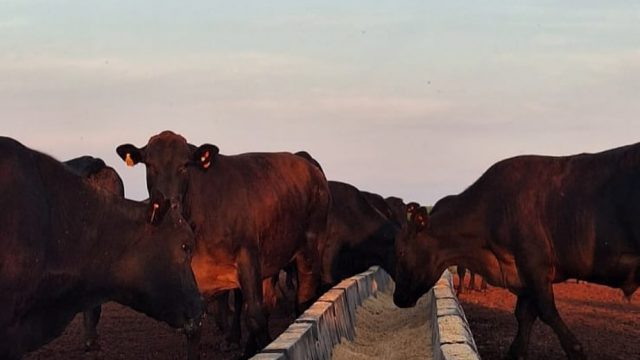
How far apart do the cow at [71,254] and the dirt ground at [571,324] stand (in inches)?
176

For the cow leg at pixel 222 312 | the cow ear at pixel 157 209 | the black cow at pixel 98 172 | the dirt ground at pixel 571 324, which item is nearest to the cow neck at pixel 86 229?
the cow ear at pixel 157 209

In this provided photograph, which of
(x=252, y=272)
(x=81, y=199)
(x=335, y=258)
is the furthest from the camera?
(x=335, y=258)

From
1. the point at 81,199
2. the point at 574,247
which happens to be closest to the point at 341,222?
the point at 574,247

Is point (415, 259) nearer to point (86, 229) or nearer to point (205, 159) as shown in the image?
point (205, 159)

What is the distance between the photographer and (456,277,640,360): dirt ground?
12.5m

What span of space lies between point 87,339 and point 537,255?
5175 millimetres

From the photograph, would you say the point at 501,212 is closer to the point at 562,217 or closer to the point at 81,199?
the point at 562,217

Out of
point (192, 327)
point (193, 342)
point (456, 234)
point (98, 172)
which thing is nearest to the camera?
point (192, 327)

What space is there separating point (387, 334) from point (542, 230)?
236 centimetres

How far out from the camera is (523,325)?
1209 cm

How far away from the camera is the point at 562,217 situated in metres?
11.9

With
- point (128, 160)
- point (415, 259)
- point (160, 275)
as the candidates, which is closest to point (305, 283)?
point (415, 259)

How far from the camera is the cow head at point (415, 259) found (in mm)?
13328

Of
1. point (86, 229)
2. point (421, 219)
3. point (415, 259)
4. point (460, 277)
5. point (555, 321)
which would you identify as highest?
point (86, 229)
